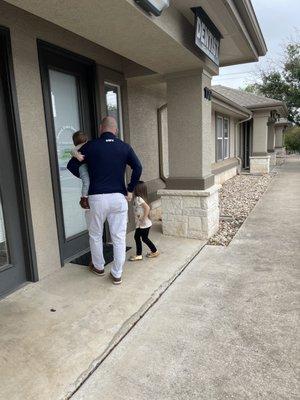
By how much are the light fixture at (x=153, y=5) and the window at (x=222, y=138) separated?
378 inches

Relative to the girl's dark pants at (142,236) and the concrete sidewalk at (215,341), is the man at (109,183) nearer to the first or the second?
the girl's dark pants at (142,236)

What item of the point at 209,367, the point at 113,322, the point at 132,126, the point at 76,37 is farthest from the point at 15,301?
the point at 132,126

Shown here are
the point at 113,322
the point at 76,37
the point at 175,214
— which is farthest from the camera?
the point at 175,214

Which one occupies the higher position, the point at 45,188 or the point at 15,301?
the point at 45,188

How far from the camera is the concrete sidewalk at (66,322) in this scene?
223 centimetres

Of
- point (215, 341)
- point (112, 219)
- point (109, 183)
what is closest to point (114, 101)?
point (109, 183)

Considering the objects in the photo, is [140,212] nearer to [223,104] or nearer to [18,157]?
[18,157]

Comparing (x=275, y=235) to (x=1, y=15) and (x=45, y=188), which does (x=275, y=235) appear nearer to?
(x=45, y=188)

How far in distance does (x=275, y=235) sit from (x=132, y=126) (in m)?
3.13

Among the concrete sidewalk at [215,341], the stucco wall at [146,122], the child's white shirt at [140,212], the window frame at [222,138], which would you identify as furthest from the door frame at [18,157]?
the window frame at [222,138]

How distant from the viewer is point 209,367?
234 cm

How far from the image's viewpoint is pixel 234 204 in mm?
8367

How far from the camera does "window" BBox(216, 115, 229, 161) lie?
40.8ft

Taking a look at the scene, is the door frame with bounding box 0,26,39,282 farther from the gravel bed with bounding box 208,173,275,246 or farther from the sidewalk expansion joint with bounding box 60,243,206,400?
the gravel bed with bounding box 208,173,275,246
